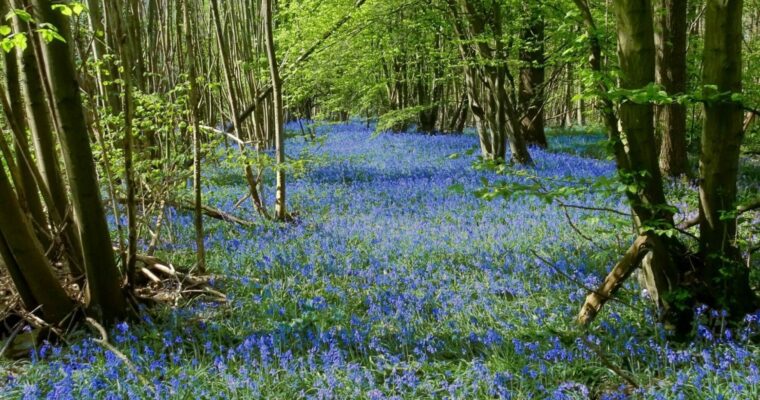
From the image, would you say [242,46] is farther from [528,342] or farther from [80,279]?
[528,342]

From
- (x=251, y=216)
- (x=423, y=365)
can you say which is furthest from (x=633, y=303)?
(x=251, y=216)

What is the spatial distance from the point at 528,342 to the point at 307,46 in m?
8.56

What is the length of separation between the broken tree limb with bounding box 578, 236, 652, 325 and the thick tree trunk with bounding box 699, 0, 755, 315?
39 cm

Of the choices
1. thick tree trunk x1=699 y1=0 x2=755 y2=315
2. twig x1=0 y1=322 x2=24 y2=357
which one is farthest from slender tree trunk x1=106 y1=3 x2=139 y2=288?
thick tree trunk x1=699 y1=0 x2=755 y2=315

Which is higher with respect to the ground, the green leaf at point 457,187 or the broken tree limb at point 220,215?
the green leaf at point 457,187

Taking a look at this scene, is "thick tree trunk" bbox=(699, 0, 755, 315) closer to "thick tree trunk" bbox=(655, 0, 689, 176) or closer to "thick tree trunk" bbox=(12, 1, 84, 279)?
"thick tree trunk" bbox=(12, 1, 84, 279)

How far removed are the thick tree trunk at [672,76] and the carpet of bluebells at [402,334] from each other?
3504 millimetres

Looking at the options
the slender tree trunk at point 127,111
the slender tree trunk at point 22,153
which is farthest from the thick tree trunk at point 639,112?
the slender tree trunk at point 22,153

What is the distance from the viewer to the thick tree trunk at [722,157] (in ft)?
11.2

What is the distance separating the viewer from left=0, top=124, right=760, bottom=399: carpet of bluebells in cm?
325

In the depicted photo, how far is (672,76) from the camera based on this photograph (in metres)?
9.30

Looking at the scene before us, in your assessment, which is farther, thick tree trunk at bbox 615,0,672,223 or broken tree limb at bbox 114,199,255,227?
broken tree limb at bbox 114,199,255,227

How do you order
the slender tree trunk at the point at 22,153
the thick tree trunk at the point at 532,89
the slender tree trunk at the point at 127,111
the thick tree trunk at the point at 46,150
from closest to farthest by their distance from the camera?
1. the slender tree trunk at the point at 127,111
2. the thick tree trunk at the point at 46,150
3. the slender tree trunk at the point at 22,153
4. the thick tree trunk at the point at 532,89

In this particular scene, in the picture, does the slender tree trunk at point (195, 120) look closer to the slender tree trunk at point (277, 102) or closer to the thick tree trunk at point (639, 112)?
the slender tree trunk at point (277, 102)
